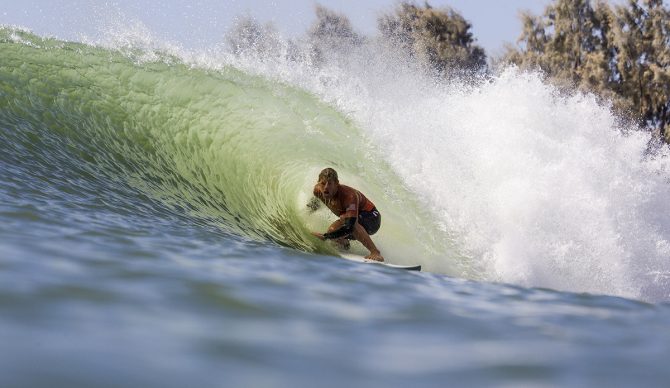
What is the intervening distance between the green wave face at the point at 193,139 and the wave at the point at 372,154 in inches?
1.0

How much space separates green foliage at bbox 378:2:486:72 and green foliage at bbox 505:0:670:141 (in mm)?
6625

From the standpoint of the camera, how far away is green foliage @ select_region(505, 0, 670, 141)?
25.6m

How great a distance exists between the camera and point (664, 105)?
1051 inches

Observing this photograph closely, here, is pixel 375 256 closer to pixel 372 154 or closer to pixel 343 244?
pixel 343 244

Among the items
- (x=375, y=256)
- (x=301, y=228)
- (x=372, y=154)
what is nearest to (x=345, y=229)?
(x=375, y=256)

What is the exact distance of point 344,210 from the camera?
649 centimetres

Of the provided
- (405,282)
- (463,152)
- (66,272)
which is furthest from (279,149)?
(66,272)

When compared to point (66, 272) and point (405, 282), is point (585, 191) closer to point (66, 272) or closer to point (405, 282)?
point (405, 282)

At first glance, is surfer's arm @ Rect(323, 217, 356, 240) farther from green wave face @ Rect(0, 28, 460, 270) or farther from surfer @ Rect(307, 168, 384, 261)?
green wave face @ Rect(0, 28, 460, 270)

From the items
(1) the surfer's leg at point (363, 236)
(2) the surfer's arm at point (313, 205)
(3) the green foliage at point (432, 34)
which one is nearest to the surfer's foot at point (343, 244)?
(1) the surfer's leg at point (363, 236)

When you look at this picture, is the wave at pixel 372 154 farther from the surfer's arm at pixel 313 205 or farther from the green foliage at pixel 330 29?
the green foliage at pixel 330 29

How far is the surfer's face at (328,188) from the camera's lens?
→ 20.4 ft

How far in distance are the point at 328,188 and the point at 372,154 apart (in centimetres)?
288

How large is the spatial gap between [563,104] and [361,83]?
113 inches
